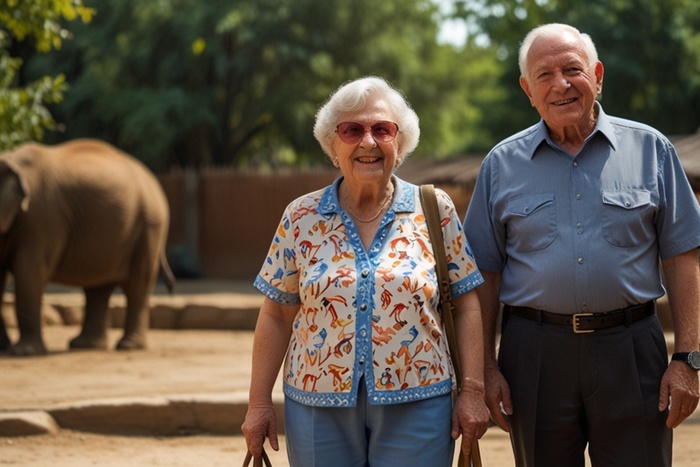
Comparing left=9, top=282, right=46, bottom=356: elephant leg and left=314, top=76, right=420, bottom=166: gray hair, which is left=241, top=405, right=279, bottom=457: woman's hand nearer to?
Answer: left=314, top=76, right=420, bottom=166: gray hair

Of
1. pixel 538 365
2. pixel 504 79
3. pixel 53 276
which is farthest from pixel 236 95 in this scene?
pixel 538 365

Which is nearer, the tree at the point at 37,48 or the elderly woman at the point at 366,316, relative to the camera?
the elderly woman at the point at 366,316

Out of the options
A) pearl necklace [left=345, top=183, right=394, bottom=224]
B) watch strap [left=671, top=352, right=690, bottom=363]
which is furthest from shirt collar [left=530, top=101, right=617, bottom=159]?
watch strap [left=671, top=352, right=690, bottom=363]

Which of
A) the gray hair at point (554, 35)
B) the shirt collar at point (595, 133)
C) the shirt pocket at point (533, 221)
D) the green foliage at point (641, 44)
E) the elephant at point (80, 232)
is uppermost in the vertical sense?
the green foliage at point (641, 44)

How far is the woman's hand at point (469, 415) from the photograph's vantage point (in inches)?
161

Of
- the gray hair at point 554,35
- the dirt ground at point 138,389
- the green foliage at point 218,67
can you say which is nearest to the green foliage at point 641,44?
the green foliage at point 218,67

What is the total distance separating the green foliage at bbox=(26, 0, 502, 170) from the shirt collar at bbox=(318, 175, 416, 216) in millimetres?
21279

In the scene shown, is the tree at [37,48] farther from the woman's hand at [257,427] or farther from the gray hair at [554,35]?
the woman's hand at [257,427]

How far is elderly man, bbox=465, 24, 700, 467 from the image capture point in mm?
4289

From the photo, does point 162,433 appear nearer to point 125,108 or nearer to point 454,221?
point 454,221

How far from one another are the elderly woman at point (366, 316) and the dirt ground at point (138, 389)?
322 cm

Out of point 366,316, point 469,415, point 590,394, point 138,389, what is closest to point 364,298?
point 366,316

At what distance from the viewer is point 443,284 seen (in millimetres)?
4129

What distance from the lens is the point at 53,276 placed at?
12.8m
